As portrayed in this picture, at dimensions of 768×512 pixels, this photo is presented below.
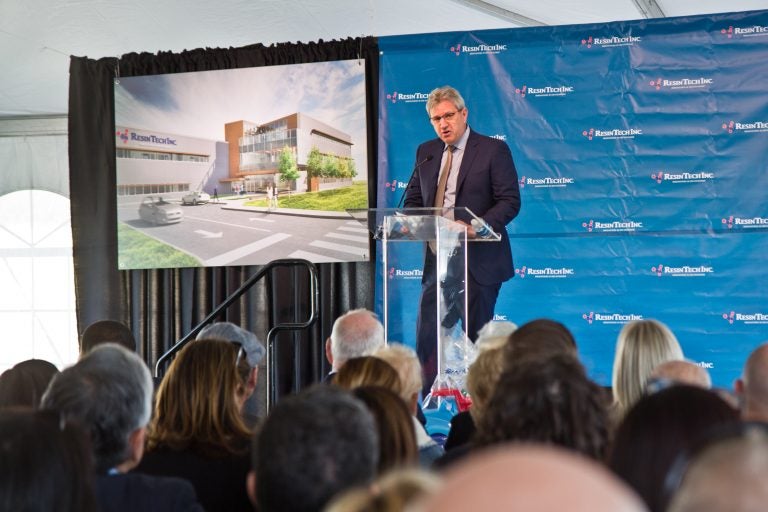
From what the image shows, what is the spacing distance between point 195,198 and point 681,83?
11.9 feet

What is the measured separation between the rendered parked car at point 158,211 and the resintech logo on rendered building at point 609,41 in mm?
3227

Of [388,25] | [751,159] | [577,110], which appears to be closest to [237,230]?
[388,25]

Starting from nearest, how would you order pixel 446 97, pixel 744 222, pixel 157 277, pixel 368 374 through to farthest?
pixel 368 374 → pixel 446 97 → pixel 744 222 → pixel 157 277

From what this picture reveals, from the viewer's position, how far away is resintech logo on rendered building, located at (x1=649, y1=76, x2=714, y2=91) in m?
6.20

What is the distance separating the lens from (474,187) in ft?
20.0

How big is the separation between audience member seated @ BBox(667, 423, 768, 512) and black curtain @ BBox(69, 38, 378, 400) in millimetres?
6040

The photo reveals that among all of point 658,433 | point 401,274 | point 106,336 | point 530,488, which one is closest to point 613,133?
point 401,274

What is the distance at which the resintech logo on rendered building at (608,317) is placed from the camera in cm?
625

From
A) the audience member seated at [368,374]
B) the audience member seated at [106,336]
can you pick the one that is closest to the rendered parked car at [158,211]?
the audience member seated at [106,336]

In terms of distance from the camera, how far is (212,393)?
2.82 meters

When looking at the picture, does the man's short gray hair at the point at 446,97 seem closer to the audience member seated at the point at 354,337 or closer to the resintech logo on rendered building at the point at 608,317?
the resintech logo on rendered building at the point at 608,317

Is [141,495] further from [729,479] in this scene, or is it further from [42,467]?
[729,479]

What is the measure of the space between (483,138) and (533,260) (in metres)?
0.90

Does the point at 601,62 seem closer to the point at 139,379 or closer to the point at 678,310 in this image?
the point at 678,310
